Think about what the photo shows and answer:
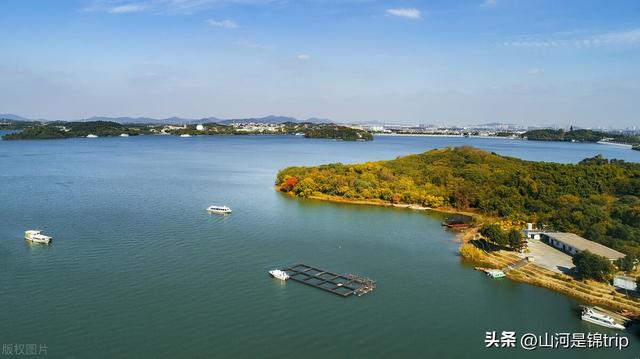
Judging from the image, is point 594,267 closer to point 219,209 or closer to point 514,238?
point 514,238

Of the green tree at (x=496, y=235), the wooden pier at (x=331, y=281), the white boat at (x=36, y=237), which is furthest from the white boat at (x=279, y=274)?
the white boat at (x=36, y=237)

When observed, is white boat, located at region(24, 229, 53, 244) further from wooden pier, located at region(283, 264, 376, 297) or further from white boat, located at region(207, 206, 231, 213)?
wooden pier, located at region(283, 264, 376, 297)

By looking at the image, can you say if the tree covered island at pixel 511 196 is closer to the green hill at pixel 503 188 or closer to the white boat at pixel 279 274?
the green hill at pixel 503 188

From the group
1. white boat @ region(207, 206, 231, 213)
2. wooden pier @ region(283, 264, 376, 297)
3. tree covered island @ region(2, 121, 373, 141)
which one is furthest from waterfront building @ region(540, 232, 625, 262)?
tree covered island @ region(2, 121, 373, 141)

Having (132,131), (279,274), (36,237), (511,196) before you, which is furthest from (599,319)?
(132,131)

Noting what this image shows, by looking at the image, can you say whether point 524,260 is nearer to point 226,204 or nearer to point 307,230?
point 307,230

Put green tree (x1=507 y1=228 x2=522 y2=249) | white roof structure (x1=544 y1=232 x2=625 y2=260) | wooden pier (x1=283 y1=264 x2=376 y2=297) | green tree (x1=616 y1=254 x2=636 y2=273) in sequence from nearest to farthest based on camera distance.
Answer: wooden pier (x1=283 y1=264 x2=376 y2=297) < green tree (x1=616 y1=254 x2=636 y2=273) < white roof structure (x1=544 y1=232 x2=625 y2=260) < green tree (x1=507 y1=228 x2=522 y2=249)

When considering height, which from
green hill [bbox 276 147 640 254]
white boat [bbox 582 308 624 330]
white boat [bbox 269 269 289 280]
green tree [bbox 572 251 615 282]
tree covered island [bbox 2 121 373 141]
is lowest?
white boat [bbox 582 308 624 330]
